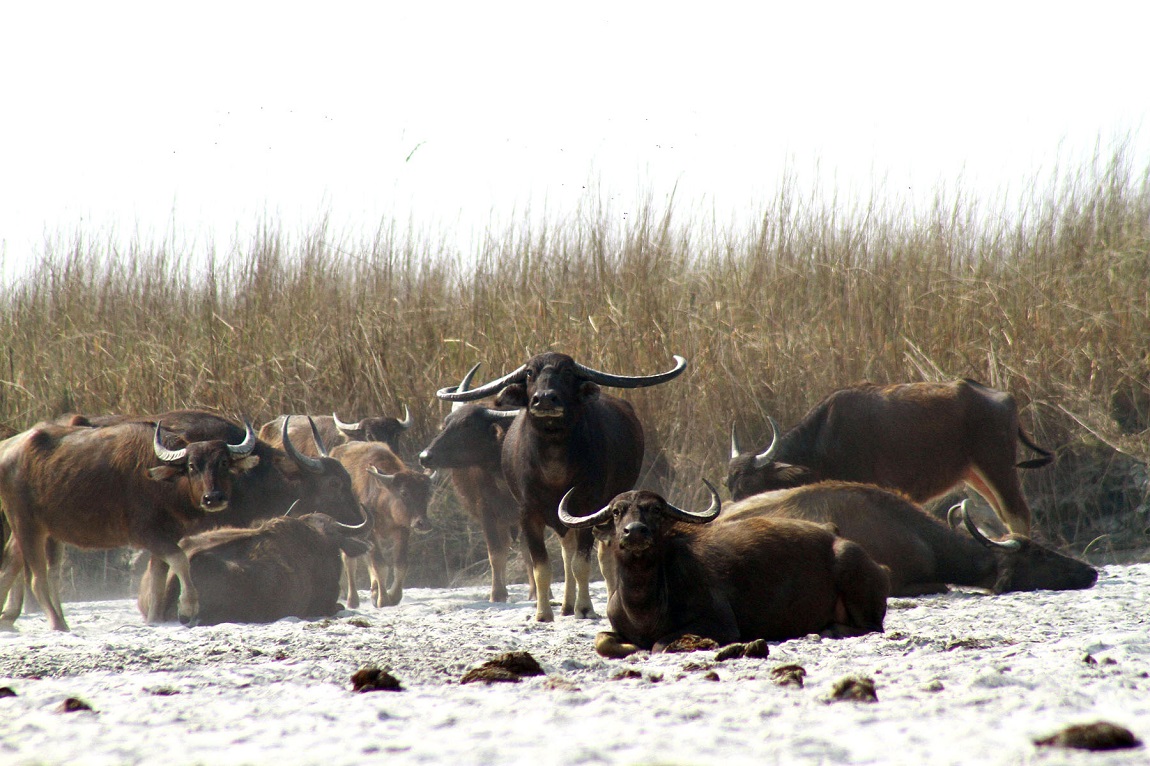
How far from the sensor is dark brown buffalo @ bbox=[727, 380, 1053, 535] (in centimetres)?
965

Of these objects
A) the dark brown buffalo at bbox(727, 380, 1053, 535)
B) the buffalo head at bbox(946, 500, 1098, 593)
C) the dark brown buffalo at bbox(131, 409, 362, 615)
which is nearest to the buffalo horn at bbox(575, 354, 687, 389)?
the dark brown buffalo at bbox(727, 380, 1053, 535)

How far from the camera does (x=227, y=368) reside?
42.3 feet

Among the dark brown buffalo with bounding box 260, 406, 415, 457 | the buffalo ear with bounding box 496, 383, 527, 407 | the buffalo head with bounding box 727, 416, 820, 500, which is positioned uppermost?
the buffalo ear with bounding box 496, 383, 527, 407

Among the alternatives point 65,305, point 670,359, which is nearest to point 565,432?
point 670,359

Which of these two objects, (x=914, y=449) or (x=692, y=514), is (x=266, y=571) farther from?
(x=914, y=449)

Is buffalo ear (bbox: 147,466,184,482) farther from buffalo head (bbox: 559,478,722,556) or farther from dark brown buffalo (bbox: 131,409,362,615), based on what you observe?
buffalo head (bbox: 559,478,722,556)

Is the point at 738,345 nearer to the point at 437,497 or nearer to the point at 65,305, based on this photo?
the point at 437,497

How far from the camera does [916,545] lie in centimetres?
814

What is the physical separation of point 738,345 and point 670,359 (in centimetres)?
70

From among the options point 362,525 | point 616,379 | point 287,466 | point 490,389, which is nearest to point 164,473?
point 287,466

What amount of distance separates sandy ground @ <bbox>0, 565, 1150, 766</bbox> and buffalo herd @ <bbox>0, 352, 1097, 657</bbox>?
0.47 meters

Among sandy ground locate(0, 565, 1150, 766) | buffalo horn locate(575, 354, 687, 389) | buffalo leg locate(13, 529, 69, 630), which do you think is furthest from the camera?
buffalo leg locate(13, 529, 69, 630)

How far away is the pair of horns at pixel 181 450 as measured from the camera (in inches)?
338

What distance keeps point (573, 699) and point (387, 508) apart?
20.2 ft
